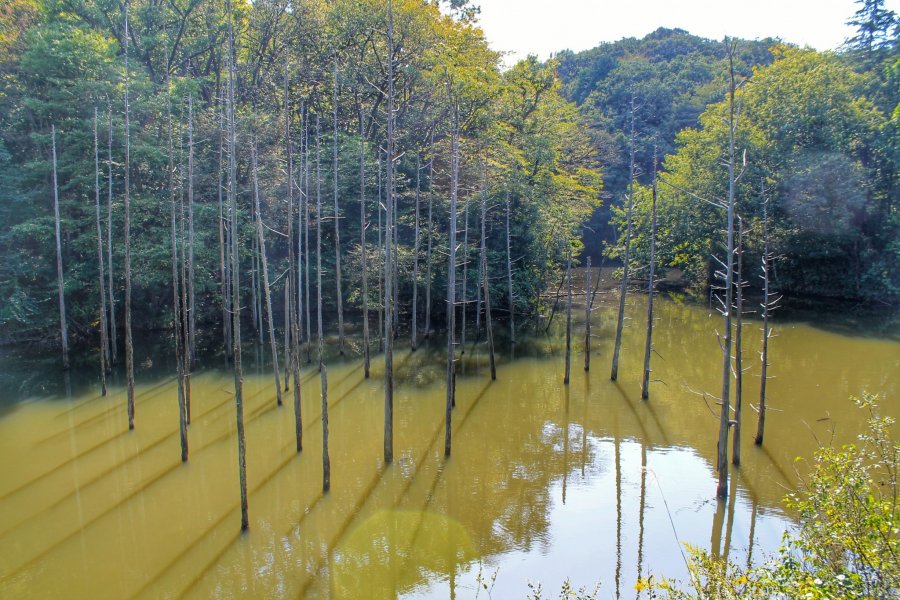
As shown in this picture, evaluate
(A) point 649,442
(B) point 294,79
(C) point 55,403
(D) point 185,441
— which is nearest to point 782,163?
(A) point 649,442

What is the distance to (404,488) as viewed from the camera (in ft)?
35.0

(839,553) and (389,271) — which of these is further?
(389,271)

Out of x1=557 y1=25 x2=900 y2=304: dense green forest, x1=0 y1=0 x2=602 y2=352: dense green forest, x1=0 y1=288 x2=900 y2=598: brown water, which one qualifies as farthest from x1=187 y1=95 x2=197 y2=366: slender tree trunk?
x1=557 y1=25 x2=900 y2=304: dense green forest

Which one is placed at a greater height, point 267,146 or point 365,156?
point 267,146

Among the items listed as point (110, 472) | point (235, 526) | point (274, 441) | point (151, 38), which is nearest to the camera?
point (235, 526)

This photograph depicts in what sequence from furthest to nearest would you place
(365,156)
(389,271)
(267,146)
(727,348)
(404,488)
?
(267,146) < (365,156) < (404,488) < (389,271) < (727,348)

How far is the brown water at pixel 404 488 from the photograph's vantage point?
8.29m

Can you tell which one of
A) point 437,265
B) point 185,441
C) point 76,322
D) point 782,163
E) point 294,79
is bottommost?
point 185,441

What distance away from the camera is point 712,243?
29.0 m

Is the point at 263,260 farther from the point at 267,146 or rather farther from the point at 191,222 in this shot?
the point at 267,146

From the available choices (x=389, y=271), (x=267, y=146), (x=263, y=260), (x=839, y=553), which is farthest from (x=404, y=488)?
(x=267, y=146)

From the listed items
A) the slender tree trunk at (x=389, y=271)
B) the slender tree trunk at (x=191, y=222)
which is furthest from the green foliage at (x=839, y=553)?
the slender tree trunk at (x=191, y=222)

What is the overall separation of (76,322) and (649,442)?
18792 millimetres

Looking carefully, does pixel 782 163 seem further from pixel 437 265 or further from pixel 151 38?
pixel 151 38
